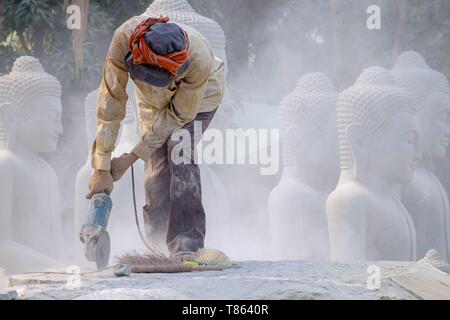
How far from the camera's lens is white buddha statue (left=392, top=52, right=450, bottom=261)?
28.2 feet

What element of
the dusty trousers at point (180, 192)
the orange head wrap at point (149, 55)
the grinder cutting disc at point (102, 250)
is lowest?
the grinder cutting disc at point (102, 250)

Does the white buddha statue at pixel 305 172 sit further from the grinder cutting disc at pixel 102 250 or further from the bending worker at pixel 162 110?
the grinder cutting disc at pixel 102 250

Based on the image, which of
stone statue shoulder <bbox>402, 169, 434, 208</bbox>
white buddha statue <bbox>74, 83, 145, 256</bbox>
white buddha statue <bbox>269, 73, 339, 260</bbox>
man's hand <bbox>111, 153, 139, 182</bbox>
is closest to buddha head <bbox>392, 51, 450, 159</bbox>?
stone statue shoulder <bbox>402, 169, 434, 208</bbox>

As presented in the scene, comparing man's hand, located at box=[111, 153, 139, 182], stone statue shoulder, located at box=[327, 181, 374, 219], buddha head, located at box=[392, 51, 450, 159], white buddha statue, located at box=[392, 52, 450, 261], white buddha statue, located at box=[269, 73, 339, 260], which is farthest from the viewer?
buddha head, located at box=[392, 51, 450, 159]

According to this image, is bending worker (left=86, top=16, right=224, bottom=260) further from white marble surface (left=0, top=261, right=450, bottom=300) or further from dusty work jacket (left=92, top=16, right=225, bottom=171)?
white marble surface (left=0, top=261, right=450, bottom=300)

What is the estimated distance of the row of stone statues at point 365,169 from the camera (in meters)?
7.61

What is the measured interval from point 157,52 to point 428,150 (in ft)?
12.6

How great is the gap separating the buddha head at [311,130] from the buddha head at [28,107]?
1659 mm

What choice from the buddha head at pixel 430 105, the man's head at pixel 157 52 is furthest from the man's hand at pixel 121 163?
the buddha head at pixel 430 105

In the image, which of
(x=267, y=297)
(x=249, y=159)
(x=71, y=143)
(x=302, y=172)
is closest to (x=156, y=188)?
(x=267, y=297)

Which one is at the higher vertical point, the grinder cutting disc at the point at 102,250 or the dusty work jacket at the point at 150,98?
the dusty work jacket at the point at 150,98

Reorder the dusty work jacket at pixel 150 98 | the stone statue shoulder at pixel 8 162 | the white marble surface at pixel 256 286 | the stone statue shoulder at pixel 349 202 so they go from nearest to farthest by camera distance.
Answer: the white marble surface at pixel 256 286 → the dusty work jacket at pixel 150 98 → the stone statue shoulder at pixel 349 202 → the stone statue shoulder at pixel 8 162

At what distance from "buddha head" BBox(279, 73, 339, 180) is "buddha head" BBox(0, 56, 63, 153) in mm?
1659
